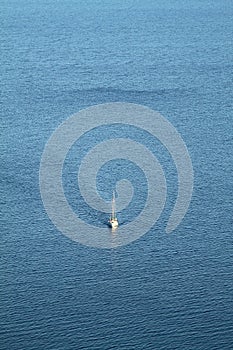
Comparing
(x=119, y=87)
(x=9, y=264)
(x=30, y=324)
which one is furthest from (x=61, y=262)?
(x=119, y=87)

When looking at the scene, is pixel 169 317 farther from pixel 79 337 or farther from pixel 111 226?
pixel 111 226

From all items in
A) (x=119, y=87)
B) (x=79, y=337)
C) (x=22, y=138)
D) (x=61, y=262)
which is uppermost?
(x=119, y=87)

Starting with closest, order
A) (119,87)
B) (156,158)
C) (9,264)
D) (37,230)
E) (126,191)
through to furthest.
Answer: (9,264), (37,230), (126,191), (156,158), (119,87)

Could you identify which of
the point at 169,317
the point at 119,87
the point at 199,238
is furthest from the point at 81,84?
the point at 169,317

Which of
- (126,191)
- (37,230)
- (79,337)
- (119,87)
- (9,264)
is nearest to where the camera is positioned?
(79,337)

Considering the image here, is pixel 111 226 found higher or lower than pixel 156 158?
lower

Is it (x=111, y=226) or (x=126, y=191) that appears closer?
(x=111, y=226)
